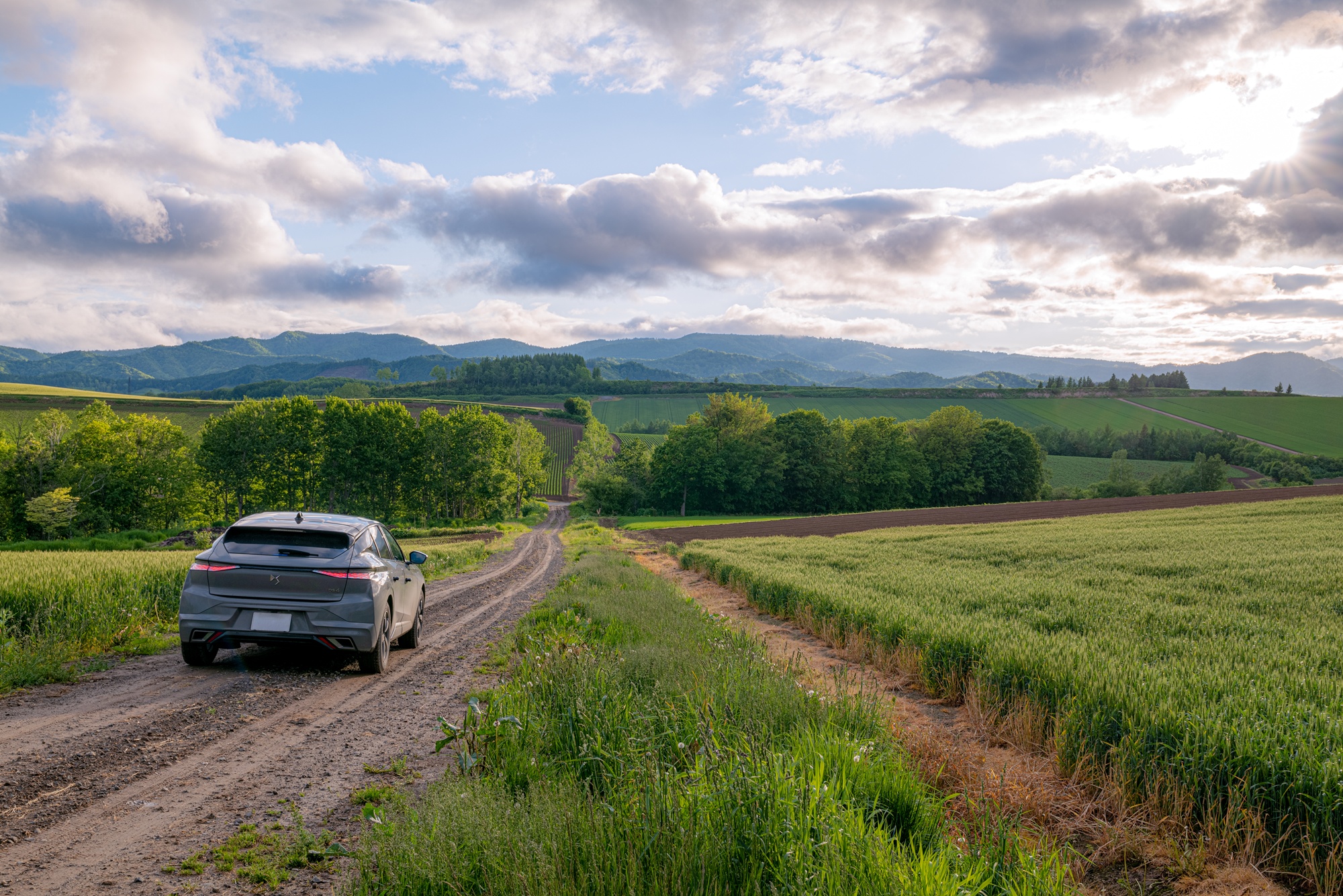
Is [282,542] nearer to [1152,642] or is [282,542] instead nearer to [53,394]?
[1152,642]

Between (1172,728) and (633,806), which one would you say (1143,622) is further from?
(633,806)

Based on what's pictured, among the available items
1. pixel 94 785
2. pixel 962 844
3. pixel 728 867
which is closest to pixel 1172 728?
pixel 962 844

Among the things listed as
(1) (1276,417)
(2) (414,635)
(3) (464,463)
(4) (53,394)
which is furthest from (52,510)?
(1) (1276,417)

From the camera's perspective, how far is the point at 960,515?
173ft

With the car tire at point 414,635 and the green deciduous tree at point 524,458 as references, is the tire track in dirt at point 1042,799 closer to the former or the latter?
the car tire at point 414,635

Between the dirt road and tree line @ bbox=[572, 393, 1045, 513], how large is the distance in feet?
234

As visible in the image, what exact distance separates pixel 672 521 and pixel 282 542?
195ft

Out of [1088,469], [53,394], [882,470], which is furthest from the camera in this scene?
[53,394]

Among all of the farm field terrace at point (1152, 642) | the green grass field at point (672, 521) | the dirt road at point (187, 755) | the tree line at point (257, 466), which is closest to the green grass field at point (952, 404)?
the green grass field at point (672, 521)

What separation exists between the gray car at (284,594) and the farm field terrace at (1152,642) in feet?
26.2

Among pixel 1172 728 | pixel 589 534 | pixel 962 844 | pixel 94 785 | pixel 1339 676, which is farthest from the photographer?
pixel 589 534

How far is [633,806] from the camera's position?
11.3 feet

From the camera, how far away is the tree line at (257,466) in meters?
53.8

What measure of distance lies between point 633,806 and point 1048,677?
5783 mm
